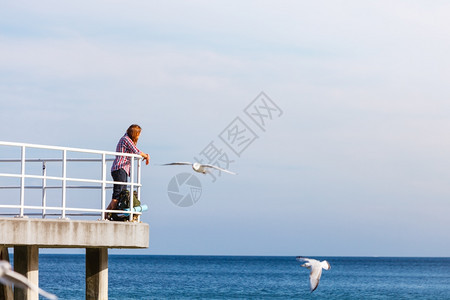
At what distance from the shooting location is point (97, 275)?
50.8 feet

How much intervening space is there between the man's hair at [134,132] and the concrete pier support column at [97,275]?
1.93 meters

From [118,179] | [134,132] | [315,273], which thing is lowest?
[315,273]

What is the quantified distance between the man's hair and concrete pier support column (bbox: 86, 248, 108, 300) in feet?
6.34

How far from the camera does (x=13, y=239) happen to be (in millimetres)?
13508

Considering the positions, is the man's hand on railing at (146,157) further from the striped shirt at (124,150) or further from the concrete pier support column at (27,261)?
the concrete pier support column at (27,261)

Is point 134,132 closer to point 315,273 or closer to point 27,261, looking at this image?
point 27,261

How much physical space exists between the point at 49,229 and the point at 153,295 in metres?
53.3

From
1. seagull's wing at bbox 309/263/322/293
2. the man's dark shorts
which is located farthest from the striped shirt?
seagull's wing at bbox 309/263/322/293

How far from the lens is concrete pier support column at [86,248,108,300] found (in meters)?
15.4

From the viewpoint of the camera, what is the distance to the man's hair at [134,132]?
15.5 metres

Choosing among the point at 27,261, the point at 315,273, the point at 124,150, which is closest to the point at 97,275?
the point at 27,261

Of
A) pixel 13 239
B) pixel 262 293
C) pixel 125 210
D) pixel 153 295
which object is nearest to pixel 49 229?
pixel 13 239

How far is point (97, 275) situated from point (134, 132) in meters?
2.49

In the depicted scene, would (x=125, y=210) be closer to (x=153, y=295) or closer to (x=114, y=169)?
(x=114, y=169)
